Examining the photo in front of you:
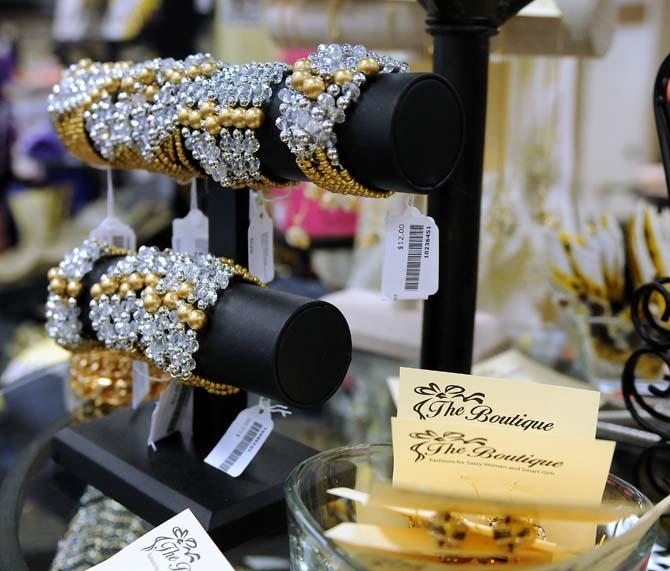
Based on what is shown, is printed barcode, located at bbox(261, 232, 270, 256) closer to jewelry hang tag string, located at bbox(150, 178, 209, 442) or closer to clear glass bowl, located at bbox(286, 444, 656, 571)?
jewelry hang tag string, located at bbox(150, 178, 209, 442)

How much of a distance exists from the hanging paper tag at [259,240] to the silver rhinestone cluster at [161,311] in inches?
1.9

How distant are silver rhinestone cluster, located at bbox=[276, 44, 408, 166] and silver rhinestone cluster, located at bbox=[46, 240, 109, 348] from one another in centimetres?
20


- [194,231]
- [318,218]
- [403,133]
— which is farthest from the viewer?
[318,218]

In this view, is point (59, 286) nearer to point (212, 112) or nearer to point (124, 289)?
point (124, 289)

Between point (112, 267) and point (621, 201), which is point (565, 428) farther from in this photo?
point (621, 201)

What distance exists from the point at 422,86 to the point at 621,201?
1.52m

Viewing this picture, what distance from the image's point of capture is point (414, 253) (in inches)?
19.5

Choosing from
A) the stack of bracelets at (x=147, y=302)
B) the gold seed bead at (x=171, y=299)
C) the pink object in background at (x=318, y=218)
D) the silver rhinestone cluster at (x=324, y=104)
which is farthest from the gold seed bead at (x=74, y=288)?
the pink object in background at (x=318, y=218)

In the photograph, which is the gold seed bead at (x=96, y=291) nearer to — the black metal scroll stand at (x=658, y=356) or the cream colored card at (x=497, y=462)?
the cream colored card at (x=497, y=462)

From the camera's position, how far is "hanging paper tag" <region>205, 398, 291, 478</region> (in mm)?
542

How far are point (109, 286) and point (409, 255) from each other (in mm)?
200

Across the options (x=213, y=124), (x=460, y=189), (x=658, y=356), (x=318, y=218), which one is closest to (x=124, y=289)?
(x=213, y=124)

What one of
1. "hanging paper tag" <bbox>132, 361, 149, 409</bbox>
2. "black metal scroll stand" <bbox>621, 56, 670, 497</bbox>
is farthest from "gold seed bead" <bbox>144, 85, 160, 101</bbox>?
"black metal scroll stand" <bbox>621, 56, 670, 497</bbox>

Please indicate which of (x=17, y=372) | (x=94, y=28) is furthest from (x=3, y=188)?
(x=17, y=372)
